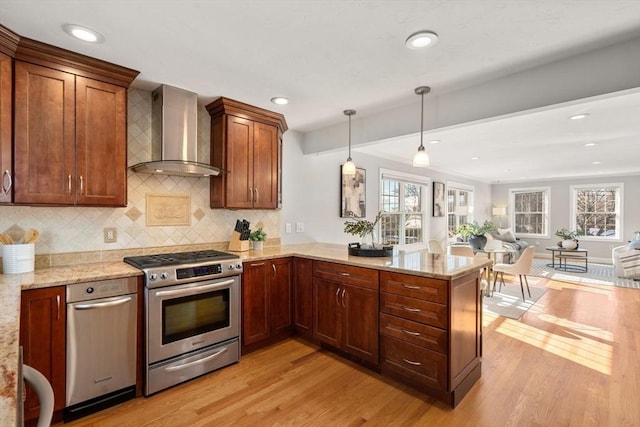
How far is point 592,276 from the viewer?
6410 mm

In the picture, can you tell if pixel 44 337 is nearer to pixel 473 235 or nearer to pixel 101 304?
pixel 101 304

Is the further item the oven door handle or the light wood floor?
the oven door handle

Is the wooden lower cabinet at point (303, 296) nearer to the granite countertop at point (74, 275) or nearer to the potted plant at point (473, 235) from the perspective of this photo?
the granite countertop at point (74, 275)

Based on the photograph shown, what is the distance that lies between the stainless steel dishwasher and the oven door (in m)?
0.13

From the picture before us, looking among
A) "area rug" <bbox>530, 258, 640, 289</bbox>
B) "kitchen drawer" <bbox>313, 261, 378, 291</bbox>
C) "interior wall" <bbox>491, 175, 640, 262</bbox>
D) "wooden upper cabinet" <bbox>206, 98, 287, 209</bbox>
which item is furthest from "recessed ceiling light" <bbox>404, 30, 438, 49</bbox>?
"interior wall" <bbox>491, 175, 640, 262</bbox>

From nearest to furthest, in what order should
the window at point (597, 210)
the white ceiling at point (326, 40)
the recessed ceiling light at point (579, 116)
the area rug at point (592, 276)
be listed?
the white ceiling at point (326, 40) → the recessed ceiling light at point (579, 116) → the area rug at point (592, 276) → the window at point (597, 210)

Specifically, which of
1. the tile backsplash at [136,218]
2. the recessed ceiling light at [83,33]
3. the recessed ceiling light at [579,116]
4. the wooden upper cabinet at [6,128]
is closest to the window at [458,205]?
the recessed ceiling light at [579,116]

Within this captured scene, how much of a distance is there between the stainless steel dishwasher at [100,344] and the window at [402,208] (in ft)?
13.4

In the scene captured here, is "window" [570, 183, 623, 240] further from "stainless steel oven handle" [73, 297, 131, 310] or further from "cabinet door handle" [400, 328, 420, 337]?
"stainless steel oven handle" [73, 297, 131, 310]

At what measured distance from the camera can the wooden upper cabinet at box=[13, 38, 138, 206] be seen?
2012mm

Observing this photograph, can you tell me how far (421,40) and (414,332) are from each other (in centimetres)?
196

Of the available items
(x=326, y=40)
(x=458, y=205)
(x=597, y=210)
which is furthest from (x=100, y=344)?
(x=597, y=210)

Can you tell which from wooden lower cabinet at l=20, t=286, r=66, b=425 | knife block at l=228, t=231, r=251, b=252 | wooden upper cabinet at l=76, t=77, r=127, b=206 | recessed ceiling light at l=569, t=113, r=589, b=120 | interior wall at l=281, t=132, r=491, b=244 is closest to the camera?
wooden lower cabinet at l=20, t=286, r=66, b=425

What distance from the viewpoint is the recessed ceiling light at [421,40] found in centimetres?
186
